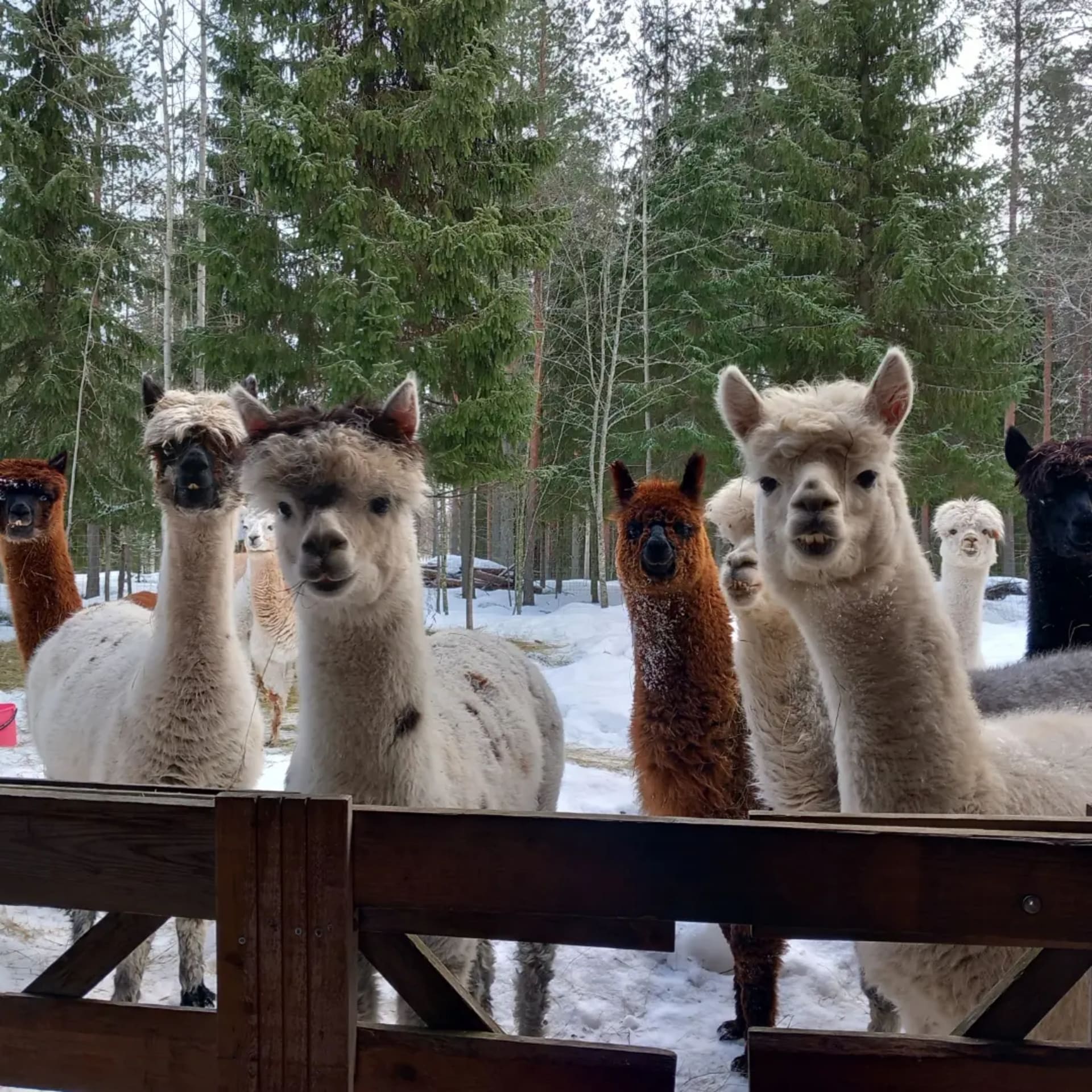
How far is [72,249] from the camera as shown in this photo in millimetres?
6629

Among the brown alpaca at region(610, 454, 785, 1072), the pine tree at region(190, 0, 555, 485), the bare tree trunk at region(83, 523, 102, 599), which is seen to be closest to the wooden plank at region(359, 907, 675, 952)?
the brown alpaca at region(610, 454, 785, 1072)

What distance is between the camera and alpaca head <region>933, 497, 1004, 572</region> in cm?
409

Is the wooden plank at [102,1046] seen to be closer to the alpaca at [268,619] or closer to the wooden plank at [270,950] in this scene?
the wooden plank at [270,950]

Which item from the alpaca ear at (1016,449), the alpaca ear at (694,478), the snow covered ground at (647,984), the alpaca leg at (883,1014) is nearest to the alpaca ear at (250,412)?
the alpaca ear at (694,478)

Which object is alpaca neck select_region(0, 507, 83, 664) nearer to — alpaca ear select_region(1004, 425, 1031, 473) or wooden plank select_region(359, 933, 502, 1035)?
wooden plank select_region(359, 933, 502, 1035)

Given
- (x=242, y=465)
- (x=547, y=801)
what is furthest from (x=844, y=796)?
(x=242, y=465)

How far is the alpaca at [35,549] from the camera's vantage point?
11.5 ft

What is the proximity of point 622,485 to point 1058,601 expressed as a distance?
195cm

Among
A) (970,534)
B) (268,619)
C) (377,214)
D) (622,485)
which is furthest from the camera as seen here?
(377,214)

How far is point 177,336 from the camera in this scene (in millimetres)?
7094

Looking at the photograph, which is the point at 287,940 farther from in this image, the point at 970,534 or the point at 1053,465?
the point at 970,534

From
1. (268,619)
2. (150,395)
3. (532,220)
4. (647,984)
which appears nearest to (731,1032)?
(647,984)

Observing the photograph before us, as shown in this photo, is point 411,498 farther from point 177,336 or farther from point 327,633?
point 177,336

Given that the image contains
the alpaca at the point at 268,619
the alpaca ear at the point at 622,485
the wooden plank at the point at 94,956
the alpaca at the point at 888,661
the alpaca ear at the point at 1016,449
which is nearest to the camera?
the wooden plank at the point at 94,956
